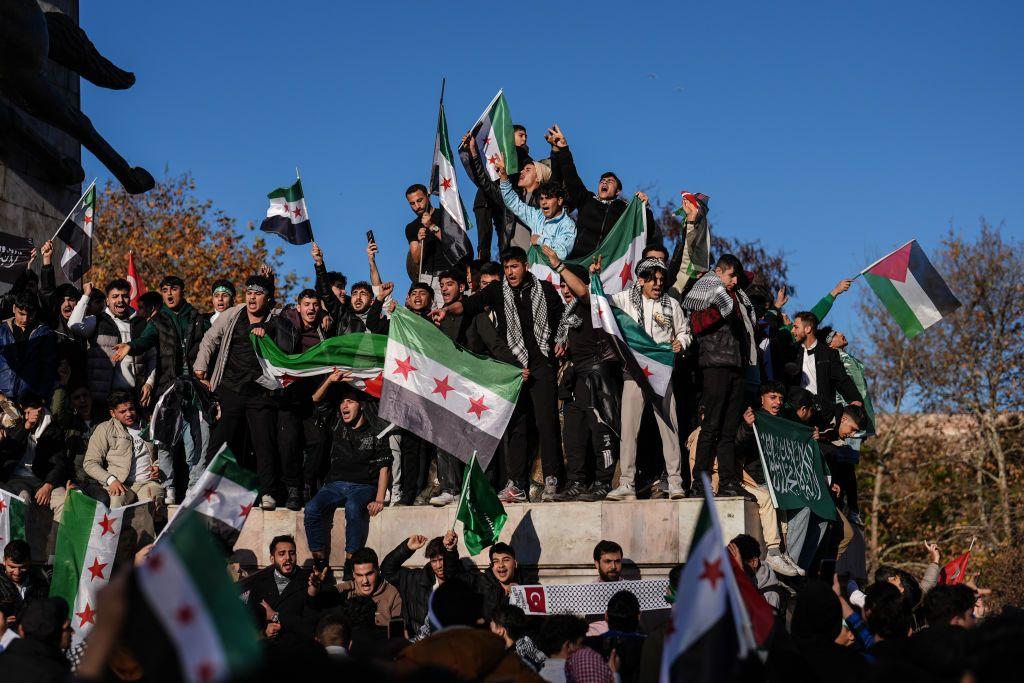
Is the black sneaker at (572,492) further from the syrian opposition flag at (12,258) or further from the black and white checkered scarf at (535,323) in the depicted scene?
the syrian opposition flag at (12,258)

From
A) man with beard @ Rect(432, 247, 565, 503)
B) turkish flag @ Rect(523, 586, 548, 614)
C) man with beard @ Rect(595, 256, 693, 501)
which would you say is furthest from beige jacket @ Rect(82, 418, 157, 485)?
turkish flag @ Rect(523, 586, 548, 614)

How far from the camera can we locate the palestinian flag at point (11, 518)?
12273 millimetres

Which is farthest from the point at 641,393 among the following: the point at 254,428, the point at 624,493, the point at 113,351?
the point at 113,351

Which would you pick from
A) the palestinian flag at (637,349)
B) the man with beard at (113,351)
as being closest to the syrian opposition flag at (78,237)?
the man with beard at (113,351)

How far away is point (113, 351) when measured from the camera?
14477 millimetres

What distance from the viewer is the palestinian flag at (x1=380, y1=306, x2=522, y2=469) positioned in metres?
12.6

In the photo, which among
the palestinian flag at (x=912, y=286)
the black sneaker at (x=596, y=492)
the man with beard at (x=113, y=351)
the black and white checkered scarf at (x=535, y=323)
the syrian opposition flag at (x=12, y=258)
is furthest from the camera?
the syrian opposition flag at (x=12, y=258)

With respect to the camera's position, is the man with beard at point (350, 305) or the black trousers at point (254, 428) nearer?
the black trousers at point (254, 428)

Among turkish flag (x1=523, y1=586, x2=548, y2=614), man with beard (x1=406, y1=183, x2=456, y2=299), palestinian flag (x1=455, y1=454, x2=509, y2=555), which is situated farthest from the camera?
man with beard (x1=406, y1=183, x2=456, y2=299)

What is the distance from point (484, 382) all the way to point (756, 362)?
2.56m

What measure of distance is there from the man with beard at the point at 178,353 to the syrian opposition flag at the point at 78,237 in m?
1.87

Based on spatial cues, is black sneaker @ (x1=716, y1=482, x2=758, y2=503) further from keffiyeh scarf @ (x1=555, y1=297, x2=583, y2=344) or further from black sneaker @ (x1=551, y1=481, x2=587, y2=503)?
keffiyeh scarf @ (x1=555, y1=297, x2=583, y2=344)

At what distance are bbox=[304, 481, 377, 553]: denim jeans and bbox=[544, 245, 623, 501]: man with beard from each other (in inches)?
75.0

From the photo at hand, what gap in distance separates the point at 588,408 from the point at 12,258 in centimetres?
760
